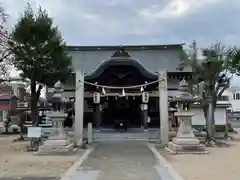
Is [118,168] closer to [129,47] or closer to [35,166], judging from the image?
[35,166]

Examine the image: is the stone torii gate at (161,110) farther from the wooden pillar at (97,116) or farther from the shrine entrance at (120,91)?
the wooden pillar at (97,116)

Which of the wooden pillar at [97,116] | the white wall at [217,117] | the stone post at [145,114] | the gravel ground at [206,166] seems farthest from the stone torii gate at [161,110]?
the white wall at [217,117]

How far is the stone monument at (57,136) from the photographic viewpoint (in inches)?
629

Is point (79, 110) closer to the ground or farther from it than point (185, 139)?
farther from it

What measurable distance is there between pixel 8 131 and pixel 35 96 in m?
16.5

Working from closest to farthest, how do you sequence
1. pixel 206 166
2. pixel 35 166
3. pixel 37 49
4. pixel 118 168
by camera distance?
pixel 118 168, pixel 206 166, pixel 35 166, pixel 37 49

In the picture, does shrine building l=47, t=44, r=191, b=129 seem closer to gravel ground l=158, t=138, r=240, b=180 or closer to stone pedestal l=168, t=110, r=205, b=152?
stone pedestal l=168, t=110, r=205, b=152

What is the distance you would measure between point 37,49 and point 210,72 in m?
9.98

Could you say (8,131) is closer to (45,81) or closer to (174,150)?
(45,81)

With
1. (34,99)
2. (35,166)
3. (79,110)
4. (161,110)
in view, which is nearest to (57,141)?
(35,166)

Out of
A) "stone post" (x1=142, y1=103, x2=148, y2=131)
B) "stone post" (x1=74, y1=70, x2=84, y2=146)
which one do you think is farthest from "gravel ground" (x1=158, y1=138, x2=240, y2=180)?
"stone post" (x1=142, y1=103, x2=148, y2=131)

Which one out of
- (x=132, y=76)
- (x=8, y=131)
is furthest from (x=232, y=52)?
(x=8, y=131)

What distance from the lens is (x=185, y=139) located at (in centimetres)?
1630

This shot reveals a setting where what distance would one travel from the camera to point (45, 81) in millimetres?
20094
